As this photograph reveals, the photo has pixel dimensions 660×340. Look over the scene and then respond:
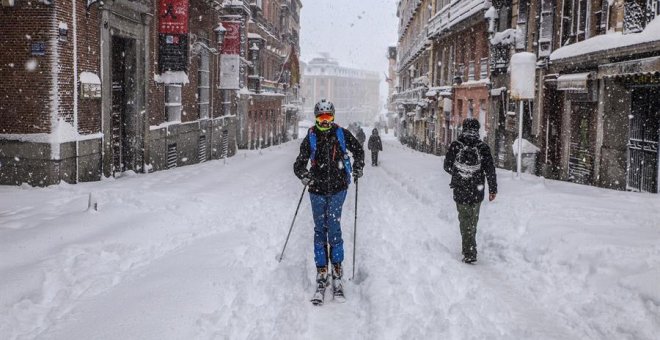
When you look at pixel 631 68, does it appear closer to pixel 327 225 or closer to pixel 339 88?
pixel 327 225

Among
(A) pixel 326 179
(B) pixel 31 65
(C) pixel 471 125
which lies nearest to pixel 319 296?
(A) pixel 326 179

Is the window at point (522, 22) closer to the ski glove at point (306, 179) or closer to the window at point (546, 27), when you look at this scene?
the window at point (546, 27)

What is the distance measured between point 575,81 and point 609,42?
5.12ft

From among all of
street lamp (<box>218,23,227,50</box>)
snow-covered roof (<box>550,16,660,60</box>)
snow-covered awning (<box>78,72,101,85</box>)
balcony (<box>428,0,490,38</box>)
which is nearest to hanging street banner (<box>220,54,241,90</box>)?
street lamp (<box>218,23,227,50</box>)

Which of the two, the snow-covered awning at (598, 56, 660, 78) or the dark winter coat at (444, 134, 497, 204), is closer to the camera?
the dark winter coat at (444, 134, 497, 204)

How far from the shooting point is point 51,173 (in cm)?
1143

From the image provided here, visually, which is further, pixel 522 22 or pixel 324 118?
pixel 522 22

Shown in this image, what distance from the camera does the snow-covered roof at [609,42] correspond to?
12.1 metres

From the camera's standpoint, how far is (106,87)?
1395 centimetres

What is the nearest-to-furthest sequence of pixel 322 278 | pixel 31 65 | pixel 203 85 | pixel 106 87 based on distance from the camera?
pixel 322 278 → pixel 31 65 → pixel 106 87 → pixel 203 85

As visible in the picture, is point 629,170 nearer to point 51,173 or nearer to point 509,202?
point 509,202

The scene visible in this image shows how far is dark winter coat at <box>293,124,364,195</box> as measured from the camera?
577 cm

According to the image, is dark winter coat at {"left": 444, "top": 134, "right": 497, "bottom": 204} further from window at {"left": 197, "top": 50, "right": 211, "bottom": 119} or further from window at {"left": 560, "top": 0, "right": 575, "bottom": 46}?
window at {"left": 197, "top": 50, "right": 211, "bottom": 119}

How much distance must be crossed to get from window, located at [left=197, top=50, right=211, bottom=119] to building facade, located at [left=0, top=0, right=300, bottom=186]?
43 mm
